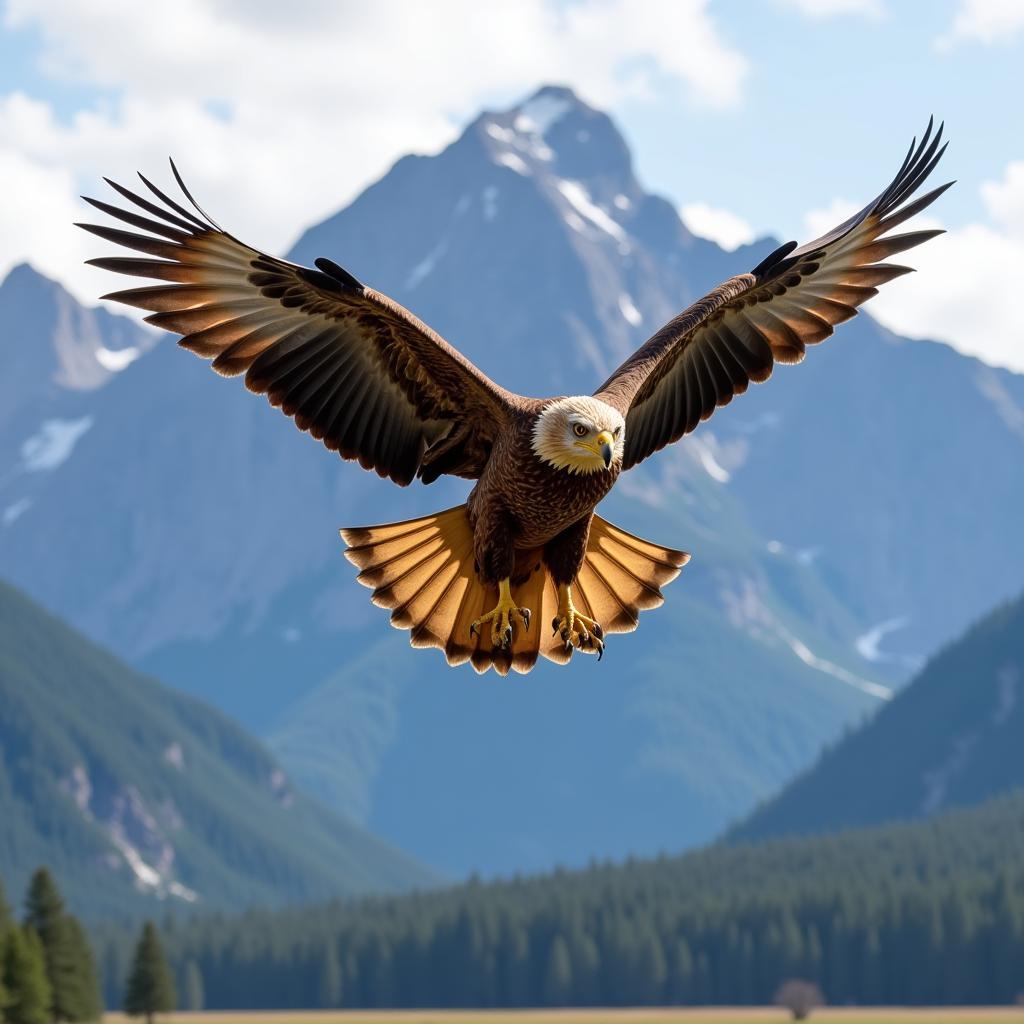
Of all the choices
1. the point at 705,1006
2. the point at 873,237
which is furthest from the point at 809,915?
the point at 873,237

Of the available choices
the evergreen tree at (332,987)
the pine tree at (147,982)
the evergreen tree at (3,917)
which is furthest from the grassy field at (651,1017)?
the evergreen tree at (3,917)

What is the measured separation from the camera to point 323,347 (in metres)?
17.6

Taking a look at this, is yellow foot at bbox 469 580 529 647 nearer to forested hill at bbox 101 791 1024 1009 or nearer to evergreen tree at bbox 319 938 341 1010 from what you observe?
forested hill at bbox 101 791 1024 1009

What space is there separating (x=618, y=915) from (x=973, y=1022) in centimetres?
3739

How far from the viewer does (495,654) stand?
1681cm

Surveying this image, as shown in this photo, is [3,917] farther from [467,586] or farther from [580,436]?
[580,436]

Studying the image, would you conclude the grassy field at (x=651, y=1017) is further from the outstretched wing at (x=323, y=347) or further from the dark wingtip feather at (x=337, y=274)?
the dark wingtip feather at (x=337, y=274)

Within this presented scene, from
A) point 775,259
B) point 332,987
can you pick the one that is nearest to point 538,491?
point 775,259

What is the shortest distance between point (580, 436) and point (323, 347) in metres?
3.02

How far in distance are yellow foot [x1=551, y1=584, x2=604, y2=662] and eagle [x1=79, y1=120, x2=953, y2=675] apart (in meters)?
0.02

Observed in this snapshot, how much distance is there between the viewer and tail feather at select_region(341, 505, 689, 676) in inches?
669

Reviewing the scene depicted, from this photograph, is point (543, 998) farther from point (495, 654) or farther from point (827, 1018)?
point (495, 654)

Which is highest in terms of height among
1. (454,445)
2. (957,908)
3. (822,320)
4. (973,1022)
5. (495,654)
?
(957,908)

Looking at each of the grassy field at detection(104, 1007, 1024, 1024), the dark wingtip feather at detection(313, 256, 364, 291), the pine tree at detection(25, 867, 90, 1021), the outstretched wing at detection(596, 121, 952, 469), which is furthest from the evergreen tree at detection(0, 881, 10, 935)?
the grassy field at detection(104, 1007, 1024, 1024)
